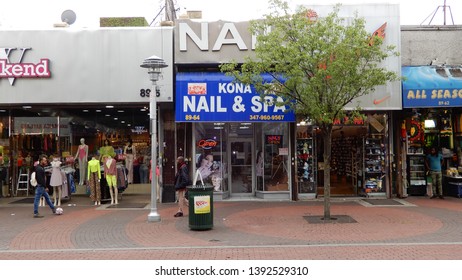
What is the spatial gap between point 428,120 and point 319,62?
743 cm

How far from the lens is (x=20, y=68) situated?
14531 millimetres

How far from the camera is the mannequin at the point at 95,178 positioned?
1530 centimetres

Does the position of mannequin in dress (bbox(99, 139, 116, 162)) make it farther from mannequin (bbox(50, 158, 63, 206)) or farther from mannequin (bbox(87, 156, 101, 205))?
mannequin (bbox(50, 158, 63, 206))

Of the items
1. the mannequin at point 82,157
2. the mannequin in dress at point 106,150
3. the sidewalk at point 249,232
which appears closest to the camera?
the sidewalk at point 249,232

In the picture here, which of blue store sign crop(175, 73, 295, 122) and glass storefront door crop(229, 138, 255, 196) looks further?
glass storefront door crop(229, 138, 255, 196)

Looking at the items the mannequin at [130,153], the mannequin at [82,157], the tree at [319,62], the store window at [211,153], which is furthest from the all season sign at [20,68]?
the tree at [319,62]

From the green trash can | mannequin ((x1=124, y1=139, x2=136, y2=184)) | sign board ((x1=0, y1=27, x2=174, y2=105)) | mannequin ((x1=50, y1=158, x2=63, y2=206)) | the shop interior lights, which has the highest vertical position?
sign board ((x1=0, y1=27, x2=174, y2=105))

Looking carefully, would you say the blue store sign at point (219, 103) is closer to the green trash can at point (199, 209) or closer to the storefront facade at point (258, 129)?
the storefront facade at point (258, 129)

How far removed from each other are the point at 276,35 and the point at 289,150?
17.5 ft

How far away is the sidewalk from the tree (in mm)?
1685

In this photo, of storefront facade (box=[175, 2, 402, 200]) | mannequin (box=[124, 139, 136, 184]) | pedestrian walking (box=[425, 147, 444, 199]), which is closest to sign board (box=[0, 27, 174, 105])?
storefront facade (box=[175, 2, 402, 200])

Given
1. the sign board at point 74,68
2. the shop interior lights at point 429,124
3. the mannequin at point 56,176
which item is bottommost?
the mannequin at point 56,176

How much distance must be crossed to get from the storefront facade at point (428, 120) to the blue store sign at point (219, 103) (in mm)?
5113

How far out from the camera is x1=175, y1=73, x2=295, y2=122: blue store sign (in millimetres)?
14430
